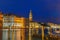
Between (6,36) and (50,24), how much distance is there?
109 centimetres

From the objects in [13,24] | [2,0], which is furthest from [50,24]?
[2,0]

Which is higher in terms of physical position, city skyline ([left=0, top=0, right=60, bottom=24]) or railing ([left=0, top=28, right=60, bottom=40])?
city skyline ([left=0, top=0, right=60, bottom=24])

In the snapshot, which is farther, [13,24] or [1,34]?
[13,24]

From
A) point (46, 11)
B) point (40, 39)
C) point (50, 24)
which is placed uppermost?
point (46, 11)

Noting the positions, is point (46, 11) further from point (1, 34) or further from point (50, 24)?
point (1, 34)

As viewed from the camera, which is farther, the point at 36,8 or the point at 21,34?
the point at 21,34

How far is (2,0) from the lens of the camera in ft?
8.35

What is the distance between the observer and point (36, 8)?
261 cm

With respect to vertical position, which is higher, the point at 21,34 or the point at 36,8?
the point at 36,8

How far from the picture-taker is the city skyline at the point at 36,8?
2527 mm

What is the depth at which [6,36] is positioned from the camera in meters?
2.55

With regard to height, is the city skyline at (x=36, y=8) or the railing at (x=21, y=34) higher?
the city skyline at (x=36, y=8)

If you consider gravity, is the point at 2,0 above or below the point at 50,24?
above

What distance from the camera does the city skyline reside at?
2.53 m
